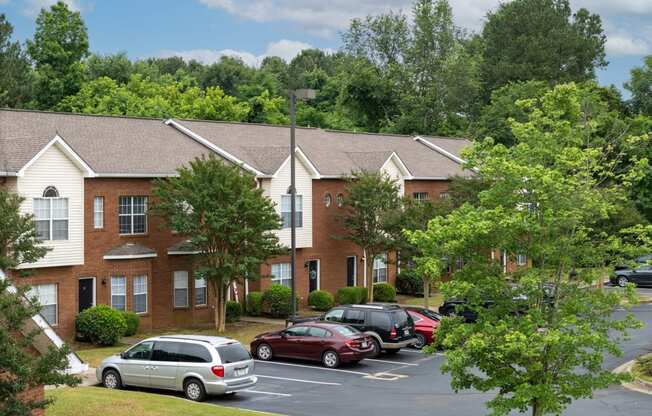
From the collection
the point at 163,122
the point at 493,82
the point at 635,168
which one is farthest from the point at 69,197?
the point at 493,82

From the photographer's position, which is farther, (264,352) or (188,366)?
(264,352)

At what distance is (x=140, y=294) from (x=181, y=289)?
2356 millimetres

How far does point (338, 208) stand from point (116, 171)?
45.9 feet

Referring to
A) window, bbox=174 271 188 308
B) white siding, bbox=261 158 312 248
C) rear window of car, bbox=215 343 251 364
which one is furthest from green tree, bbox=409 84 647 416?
white siding, bbox=261 158 312 248

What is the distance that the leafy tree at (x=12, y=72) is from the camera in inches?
2928

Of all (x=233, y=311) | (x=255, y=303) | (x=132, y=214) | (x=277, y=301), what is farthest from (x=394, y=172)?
(x=132, y=214)

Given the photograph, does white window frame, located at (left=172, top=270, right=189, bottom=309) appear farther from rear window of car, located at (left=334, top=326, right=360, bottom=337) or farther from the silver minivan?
the silver minivan

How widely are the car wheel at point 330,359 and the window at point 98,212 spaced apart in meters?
11.8

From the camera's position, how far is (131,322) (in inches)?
1428

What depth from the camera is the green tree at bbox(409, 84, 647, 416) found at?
16.9 metres

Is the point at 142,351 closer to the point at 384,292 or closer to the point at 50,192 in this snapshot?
the point at 50,192

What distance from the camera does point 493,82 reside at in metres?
100

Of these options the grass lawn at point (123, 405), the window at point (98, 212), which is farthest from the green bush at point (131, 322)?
the grass lawn at point (123, 405)

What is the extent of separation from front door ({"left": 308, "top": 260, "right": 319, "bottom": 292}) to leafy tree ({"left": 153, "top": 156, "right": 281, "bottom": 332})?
9.48 metres
